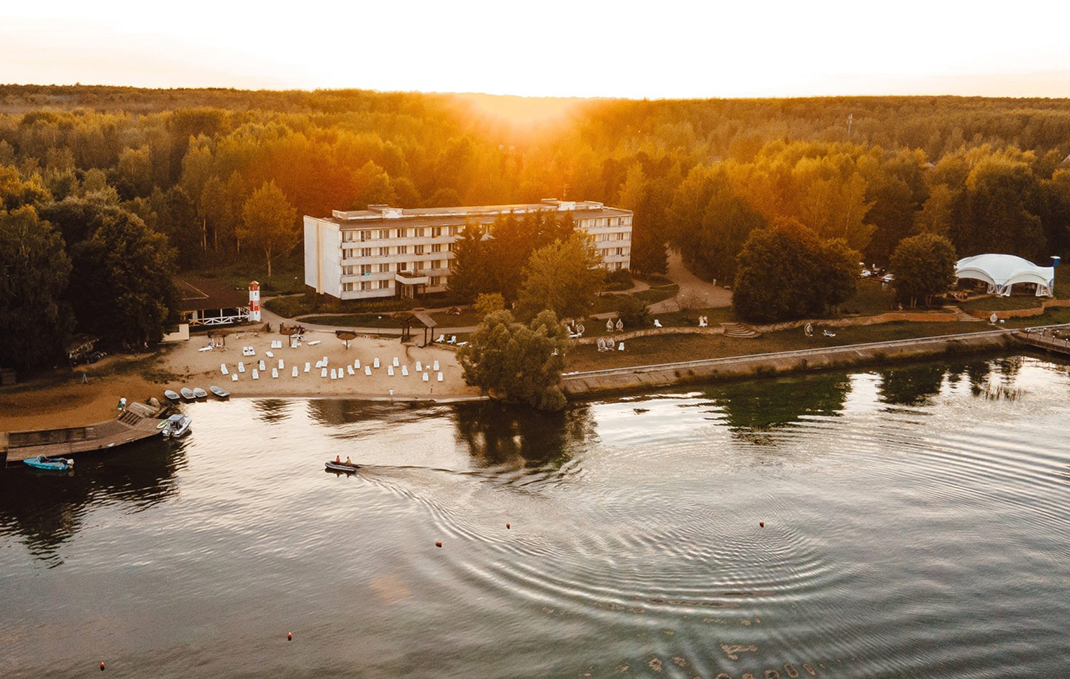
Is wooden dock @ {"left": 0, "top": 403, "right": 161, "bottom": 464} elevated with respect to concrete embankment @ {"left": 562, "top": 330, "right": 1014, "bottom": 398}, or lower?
lower

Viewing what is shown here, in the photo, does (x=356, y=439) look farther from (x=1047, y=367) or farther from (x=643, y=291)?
(x=1047, y=367)

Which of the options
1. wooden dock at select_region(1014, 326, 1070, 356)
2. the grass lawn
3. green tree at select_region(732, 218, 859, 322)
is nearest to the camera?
the grass lawn

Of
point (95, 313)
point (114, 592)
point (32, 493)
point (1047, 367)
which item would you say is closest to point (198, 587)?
point (114, 592)

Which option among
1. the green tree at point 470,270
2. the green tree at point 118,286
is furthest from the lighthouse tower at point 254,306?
the green tree at point 470,270

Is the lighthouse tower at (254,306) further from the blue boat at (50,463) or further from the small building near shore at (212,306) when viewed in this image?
the blue boat at (50,463)

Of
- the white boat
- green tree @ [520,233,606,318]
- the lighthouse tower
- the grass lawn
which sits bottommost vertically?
the white boat

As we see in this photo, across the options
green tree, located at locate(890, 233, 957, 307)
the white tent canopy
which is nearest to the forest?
green tree, located at locate(890, 233, 957, 307)

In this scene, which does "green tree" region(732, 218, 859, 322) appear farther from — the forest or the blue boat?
the blue boat
